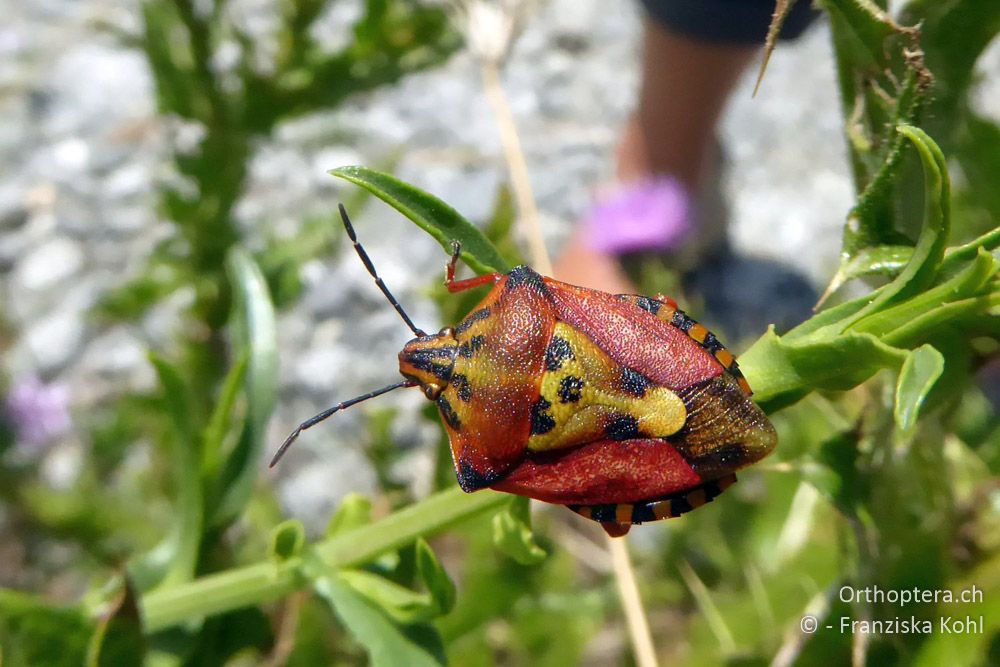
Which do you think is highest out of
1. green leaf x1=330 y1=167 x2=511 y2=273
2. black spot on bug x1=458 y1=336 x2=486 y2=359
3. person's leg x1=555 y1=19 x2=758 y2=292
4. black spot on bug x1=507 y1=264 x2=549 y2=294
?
green leaf x1=330 y1=167 x2=511 y2=273

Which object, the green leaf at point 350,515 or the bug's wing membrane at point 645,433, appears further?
the green leaf at point 350,515

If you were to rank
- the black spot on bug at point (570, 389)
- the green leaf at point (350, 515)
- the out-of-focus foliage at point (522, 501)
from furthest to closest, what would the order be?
the green leaf at point (350, 515), the black spot on bug at point (570, 389), the out-of-focus foliage at point (522, 501)

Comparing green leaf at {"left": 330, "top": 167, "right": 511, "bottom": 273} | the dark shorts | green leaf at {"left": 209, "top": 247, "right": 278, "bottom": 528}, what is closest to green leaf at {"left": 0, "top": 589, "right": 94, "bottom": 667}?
green leaf at {"left": 209, "top": 247, "right": 278, "bottom": 528}

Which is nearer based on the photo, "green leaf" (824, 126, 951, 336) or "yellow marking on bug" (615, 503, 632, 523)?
"green leaf" (824, 126, 951, 336)

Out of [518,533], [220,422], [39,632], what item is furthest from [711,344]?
[39,632]

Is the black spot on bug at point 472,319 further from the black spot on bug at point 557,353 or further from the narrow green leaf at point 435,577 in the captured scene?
the narrow green leaf at point 435,577

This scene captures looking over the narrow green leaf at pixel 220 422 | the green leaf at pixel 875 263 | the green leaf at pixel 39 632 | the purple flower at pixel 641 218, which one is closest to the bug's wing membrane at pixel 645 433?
the green leaf at pixel 875 263

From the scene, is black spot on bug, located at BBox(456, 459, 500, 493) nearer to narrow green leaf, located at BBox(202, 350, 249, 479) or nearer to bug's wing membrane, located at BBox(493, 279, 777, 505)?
bug's wing membrane, located at BBox(493, 279, 777, 505)
